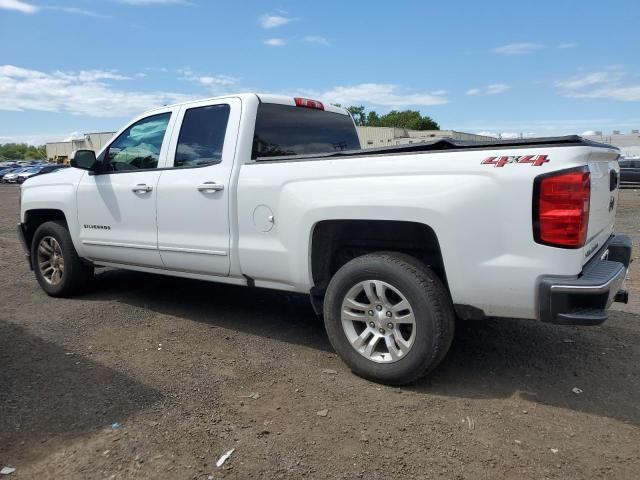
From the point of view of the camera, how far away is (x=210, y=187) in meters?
4.26

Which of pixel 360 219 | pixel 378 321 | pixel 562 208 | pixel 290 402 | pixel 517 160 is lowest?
pixel 290 402

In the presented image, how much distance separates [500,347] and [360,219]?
1.72 m

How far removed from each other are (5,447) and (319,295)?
2115 mm

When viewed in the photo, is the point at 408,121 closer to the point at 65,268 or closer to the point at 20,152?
the point at 65,268

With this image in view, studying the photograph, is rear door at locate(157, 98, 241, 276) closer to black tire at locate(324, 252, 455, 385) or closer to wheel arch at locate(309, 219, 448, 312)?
wheel arch at locate(309, 219, 448, 312)

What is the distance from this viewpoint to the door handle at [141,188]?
474 centimetres

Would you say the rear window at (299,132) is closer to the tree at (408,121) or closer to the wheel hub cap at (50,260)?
the wheel hub cap at (50,260)

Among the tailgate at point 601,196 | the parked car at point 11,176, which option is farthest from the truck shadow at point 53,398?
the parked car at point 11,176

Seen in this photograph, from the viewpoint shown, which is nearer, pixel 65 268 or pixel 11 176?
pixel 65 268

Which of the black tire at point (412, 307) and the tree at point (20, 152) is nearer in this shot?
the black tire at point (412, 307)

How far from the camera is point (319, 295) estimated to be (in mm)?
3918

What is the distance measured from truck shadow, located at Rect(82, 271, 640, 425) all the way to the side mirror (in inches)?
58.3

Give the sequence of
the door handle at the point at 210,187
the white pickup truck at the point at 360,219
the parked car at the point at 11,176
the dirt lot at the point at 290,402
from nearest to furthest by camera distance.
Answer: the dirt lot at the point at 290,402
the white pickup truck at the point at 360,219
the door handle at the point at 210,187
the parked car at the point at 11,176

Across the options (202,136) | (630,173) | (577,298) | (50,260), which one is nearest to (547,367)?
(577,298)
